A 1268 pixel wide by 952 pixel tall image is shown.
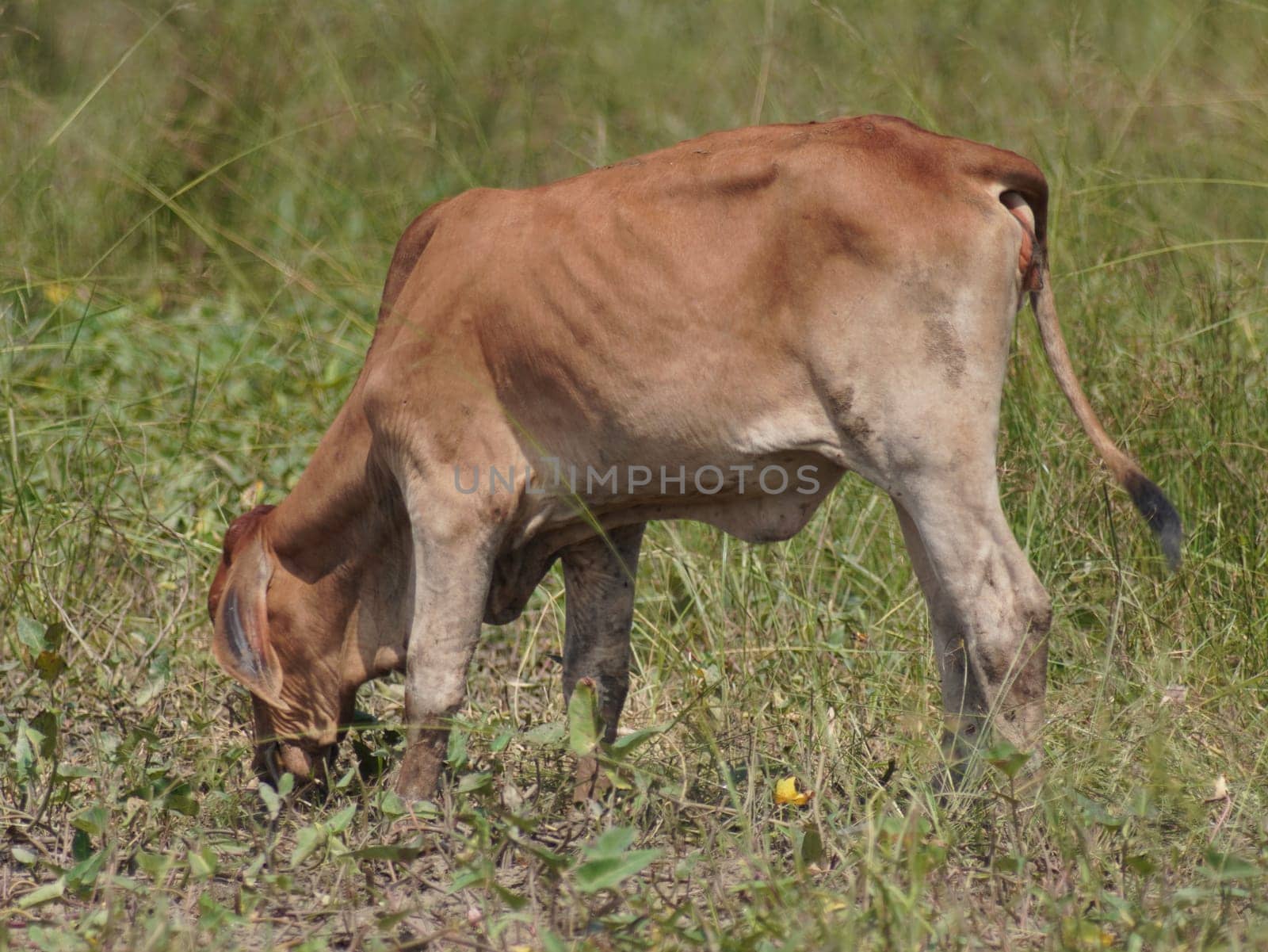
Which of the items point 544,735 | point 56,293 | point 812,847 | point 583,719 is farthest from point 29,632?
point 56,293

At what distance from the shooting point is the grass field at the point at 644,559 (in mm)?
2887

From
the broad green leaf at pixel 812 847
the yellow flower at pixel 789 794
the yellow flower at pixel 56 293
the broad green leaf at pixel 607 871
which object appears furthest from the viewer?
the yellow flower at pixel 56 293

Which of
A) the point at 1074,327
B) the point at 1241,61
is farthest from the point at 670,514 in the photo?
the point at 1241,61

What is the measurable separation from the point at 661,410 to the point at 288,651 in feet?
3.89

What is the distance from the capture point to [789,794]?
10.8ft

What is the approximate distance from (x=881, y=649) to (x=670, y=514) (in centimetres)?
89

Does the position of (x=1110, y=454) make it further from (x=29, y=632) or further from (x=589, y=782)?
(x=29, y=632)

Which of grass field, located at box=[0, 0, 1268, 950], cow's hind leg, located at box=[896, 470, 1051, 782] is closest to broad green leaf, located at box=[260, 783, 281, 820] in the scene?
grass field, located at box=[0, 0, 1268, 950]

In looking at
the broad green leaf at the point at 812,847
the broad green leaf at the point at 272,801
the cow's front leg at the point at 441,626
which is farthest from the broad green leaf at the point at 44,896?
the broad green leaf at the point at 812,847

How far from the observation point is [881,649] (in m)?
4.04

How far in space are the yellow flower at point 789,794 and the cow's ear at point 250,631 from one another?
4.03ft

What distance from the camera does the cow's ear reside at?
→ 368cm

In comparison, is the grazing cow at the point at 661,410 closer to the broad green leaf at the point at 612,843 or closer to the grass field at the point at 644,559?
the grass field at the point at 644,559

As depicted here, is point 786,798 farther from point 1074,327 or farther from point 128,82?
point 128,82
